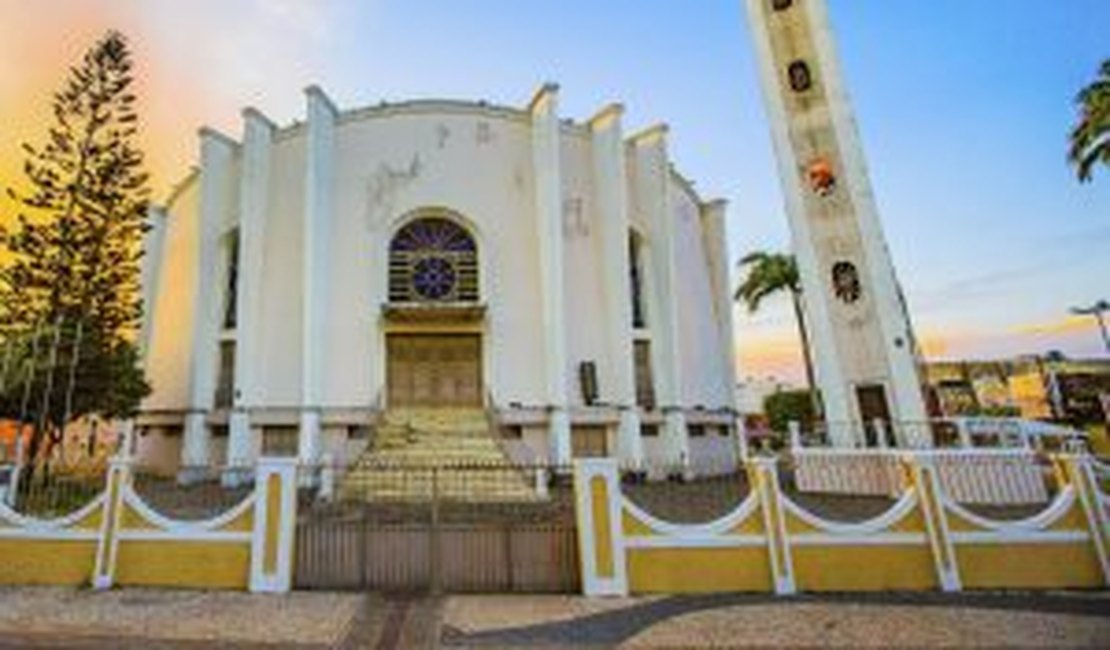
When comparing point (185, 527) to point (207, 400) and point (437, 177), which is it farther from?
point (437, 177)

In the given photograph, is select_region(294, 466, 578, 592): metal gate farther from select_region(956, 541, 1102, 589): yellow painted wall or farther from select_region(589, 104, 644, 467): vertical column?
select_region(589, 104, 644, 467): vertical column

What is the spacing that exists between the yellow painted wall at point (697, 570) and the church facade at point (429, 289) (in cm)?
1001

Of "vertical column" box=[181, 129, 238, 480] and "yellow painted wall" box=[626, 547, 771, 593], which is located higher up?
"vertical column" box=[181, 129, 238, 480]

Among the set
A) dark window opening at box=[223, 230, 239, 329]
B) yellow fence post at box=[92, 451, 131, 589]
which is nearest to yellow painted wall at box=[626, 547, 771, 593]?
yellow fence post at box=[92, 451, 131, 589]

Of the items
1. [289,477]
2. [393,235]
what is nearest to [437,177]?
[393,235]

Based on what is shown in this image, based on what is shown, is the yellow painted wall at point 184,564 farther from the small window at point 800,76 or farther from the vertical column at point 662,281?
the small window at point 800,76

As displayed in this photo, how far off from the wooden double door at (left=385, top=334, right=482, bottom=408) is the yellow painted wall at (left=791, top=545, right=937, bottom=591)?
13006mm

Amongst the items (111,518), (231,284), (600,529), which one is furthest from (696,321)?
(111,518)

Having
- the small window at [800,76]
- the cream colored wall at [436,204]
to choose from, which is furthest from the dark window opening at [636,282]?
the small window at [800,76]

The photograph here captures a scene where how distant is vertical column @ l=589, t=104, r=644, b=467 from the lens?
1830 cm

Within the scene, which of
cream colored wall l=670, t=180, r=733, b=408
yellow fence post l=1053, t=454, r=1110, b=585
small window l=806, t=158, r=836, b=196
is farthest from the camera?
A: cream colored wall l=670, t=180, r=733, b=408

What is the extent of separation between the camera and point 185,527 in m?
7.52

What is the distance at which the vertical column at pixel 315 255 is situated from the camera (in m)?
17.1

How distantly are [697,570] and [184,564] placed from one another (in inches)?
256
